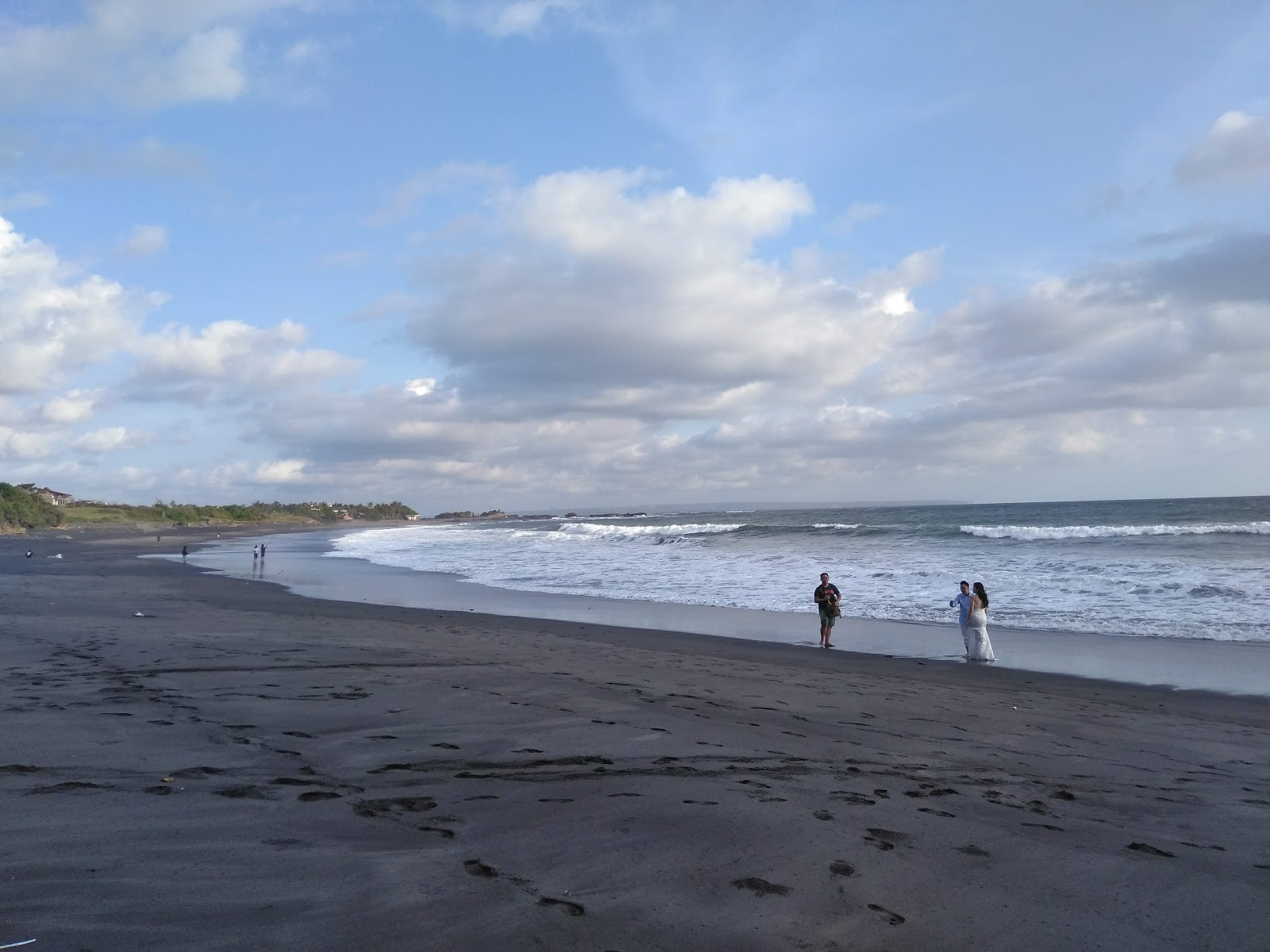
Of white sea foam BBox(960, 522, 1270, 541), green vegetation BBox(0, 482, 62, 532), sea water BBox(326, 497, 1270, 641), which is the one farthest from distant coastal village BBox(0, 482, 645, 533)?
white sea foam BBox(960, 522, 1270, 541)

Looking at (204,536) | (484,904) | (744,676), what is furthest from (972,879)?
(204,536)

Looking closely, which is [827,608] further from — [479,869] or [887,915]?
[479,869]

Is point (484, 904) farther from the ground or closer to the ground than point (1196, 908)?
farther from the ground

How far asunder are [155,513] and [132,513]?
8.82 ft

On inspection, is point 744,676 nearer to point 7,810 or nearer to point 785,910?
point 785,910

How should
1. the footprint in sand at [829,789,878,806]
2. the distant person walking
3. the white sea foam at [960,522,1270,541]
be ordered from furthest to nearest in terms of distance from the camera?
the white sea foam at [960,522,1270,541] → the distant person walking → the footprint in sand at [829,789,878,806]

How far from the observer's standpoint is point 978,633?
42.8 feet

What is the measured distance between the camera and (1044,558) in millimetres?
28406

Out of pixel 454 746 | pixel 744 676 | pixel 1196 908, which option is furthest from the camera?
pixel 744 676

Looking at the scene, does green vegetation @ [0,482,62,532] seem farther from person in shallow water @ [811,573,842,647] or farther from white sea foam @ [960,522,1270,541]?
person in shallow water @ [811,573,842,647]

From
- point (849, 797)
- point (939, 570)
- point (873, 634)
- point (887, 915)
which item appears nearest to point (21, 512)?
point (939, 570)

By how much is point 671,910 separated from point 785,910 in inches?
20.6

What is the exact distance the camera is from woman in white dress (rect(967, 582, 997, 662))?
1294 cm

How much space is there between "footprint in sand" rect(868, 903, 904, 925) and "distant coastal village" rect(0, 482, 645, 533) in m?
84.9
